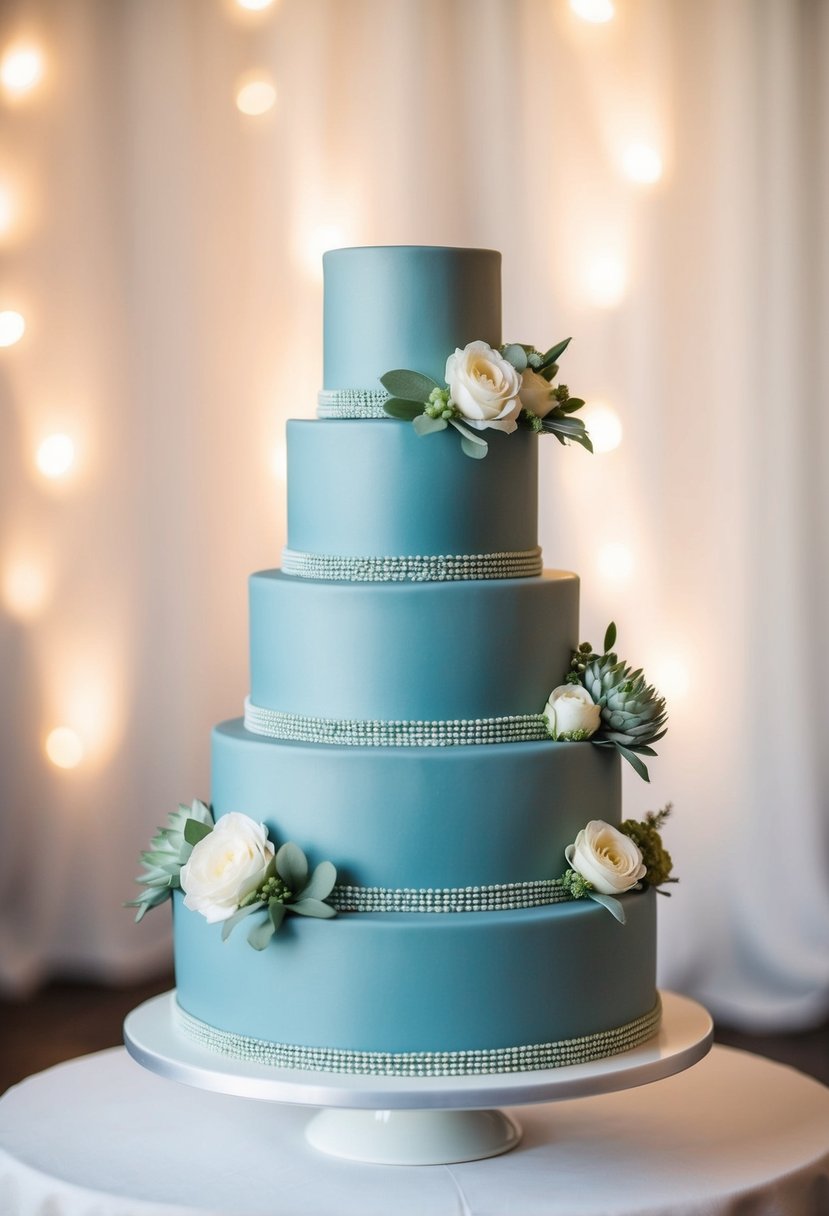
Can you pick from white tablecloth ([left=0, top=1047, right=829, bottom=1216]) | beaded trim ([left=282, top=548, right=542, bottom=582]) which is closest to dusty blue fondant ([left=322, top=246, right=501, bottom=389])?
beaded trim ([left=282, top=548, right=542, bottom=582])

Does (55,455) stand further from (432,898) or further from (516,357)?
(432,898)

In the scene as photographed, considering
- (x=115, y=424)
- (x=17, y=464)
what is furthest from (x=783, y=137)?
(x=17, y=464)

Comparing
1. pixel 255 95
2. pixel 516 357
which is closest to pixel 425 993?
pixel 516 357

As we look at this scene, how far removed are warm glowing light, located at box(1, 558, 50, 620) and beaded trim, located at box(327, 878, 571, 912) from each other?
226 cm

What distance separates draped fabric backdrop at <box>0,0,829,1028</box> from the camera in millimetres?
→ 3844

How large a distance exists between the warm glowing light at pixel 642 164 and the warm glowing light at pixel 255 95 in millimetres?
901

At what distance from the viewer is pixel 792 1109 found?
2145 millimetres

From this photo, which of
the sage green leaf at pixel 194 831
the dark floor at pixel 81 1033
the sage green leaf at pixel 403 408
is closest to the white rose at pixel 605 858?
the sage green leaf at pixel 194 831

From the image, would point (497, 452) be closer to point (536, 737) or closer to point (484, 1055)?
point (536, 737)

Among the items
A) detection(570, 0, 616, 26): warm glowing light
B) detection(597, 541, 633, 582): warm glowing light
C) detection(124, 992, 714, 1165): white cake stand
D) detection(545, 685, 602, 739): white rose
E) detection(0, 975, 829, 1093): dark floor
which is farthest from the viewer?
detection(597, 541, 633, 582): warm glowing light

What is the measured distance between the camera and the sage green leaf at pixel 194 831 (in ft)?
6.68

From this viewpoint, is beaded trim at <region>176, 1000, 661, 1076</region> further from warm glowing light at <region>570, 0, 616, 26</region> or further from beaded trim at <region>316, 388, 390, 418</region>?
warm glowing light at <region>570, 0, 616, 26</region>

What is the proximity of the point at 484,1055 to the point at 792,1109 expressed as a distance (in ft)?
1.76

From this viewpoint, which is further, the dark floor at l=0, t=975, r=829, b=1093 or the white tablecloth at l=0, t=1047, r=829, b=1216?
the dark floor at l=0, t=975, r=829, b=1093
